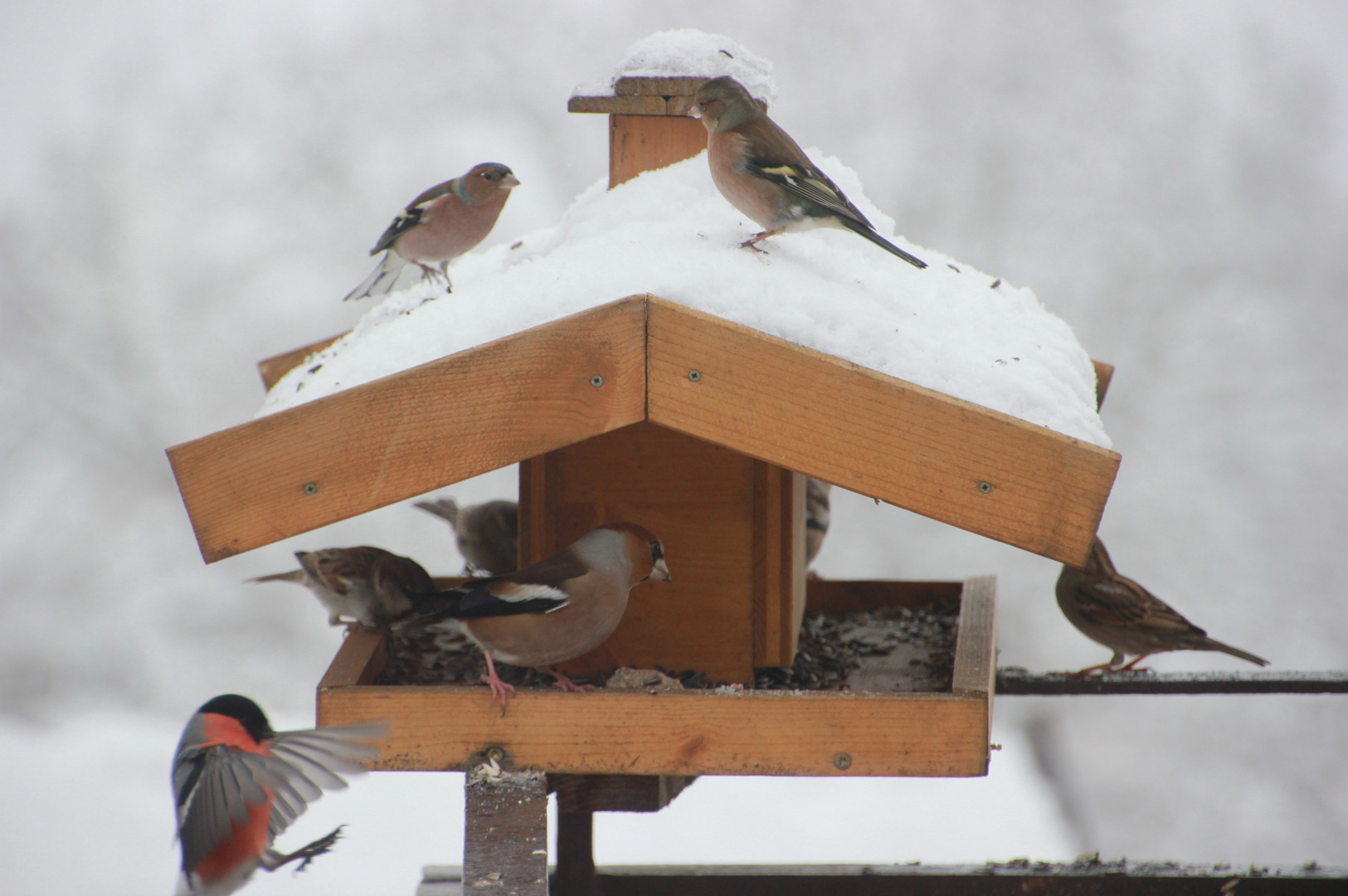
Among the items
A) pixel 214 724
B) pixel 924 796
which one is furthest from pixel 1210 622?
pixel 214 724

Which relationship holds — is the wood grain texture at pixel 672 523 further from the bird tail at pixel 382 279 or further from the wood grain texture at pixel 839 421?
the bird tail at pixel 382 279

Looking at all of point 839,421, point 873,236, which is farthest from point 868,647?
point 839,421

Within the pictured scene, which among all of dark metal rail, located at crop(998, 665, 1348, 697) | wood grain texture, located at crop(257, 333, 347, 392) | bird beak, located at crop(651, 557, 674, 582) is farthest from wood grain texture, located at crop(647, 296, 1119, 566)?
wood grain texture, located at crop(257, 333, 347, 392)

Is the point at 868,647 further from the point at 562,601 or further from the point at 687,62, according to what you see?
the point at 687,62

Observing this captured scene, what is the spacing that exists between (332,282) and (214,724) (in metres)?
2.73

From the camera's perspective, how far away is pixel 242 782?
76.7 inches

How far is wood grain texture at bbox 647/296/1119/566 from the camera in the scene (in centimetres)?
175

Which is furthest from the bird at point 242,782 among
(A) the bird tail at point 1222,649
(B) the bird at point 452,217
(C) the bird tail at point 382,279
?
(A) the bird tail at point 1222,649

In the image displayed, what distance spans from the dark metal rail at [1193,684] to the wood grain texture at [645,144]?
142 centimetres

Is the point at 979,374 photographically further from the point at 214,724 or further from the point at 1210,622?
the point at 1210,622

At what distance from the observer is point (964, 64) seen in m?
4.23

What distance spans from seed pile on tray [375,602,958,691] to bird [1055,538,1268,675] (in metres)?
0.41

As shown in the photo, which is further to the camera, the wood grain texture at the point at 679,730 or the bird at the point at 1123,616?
the bird at the point at 1123,616

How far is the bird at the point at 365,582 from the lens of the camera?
253cm
